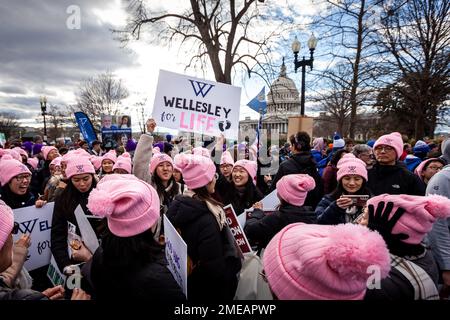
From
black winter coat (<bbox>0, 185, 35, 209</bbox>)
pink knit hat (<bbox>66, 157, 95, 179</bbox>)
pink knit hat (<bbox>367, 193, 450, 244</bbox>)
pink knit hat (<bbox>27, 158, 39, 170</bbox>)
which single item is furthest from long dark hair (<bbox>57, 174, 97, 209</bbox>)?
pink knit hat (<bbox>27, 158, 39, 170</bbox>)

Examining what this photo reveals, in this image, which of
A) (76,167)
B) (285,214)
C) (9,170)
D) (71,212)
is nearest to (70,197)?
(71,212)

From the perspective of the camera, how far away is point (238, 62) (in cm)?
1277

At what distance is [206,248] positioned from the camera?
1.95 m

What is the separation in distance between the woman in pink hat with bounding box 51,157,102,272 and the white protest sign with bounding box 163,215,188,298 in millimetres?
839

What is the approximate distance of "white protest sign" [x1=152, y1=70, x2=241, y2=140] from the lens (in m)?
4.21

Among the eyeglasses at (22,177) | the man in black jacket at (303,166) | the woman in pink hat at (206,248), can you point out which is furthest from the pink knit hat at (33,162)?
the woman in pink hat at (206,248)

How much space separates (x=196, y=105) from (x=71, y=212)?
7.50 ft

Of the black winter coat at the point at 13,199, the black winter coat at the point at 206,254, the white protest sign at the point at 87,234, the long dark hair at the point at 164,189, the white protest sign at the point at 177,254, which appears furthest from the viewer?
the long dark hair at the point at 164,189

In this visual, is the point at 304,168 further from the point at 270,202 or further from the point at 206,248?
the point at 206,248

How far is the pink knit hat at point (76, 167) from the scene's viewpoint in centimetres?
303

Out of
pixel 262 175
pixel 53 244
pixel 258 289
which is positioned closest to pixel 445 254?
pixel 258 289

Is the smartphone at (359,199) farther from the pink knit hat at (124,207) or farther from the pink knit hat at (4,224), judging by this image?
the pink knit hat at (4,224)

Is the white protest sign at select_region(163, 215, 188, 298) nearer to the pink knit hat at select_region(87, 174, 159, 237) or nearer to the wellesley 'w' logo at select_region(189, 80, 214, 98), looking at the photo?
the pink knit hat at select_region(87, 174, 159, 237)

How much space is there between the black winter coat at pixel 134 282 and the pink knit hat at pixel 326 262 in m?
0.57
